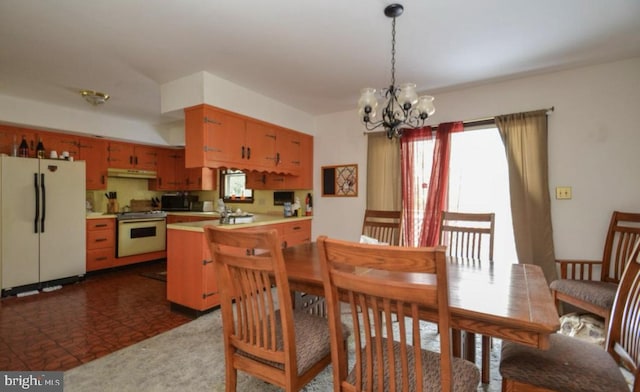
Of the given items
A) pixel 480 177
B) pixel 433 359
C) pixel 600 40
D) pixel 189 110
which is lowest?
pixel 433 359

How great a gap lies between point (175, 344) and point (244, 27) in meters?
2.46

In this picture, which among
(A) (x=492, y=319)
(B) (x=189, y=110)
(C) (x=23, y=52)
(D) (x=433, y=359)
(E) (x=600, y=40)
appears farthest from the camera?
(B) (x=189, y=110)

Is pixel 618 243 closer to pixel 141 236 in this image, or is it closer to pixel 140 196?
pixel 141 236

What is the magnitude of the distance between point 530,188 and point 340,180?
84.8 inches

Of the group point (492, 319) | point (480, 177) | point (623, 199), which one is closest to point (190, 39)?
point (492, 319)

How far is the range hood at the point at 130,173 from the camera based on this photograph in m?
4.49

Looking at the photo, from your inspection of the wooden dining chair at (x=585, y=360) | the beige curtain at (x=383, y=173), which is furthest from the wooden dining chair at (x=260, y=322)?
the beige curtain at (x=383, y=173)

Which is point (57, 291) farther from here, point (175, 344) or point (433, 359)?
point (433, 359)

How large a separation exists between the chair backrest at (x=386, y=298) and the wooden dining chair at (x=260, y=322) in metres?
0.23

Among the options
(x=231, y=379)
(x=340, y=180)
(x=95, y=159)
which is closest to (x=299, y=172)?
(x=340, y=180)

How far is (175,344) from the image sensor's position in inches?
86.9

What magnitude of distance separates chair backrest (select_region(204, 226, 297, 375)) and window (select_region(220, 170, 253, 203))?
3330 millimetres

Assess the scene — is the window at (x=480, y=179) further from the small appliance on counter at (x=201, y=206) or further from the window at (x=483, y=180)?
the small appliance on counter at (x=201, y=206)

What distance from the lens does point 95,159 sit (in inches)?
166
